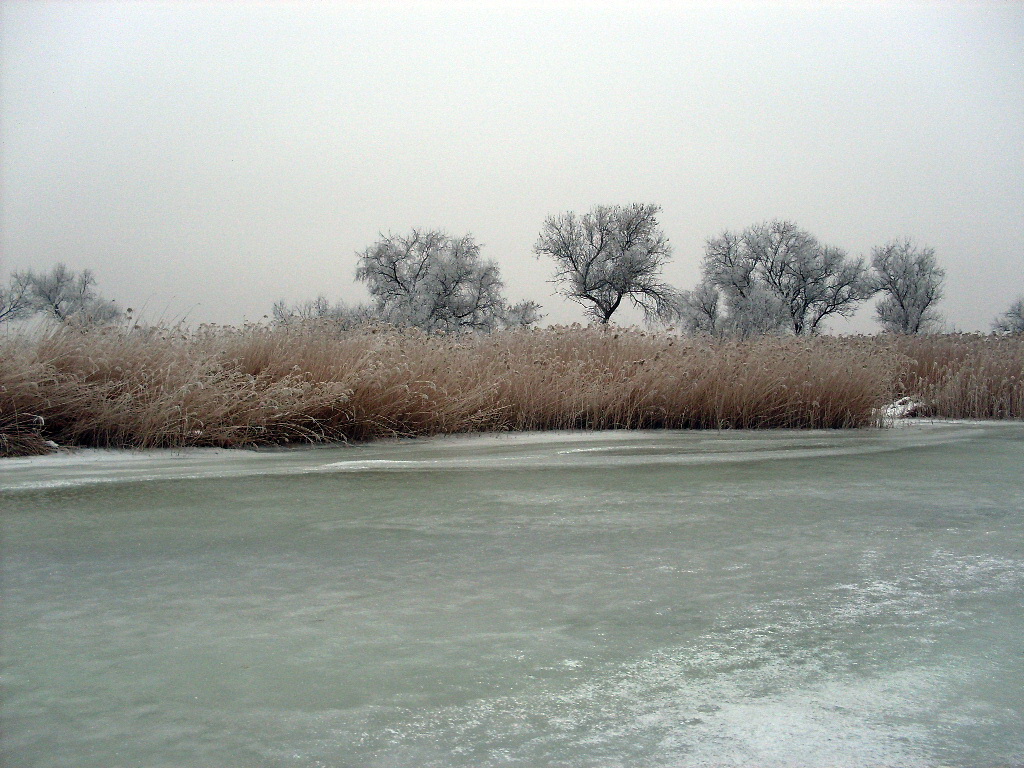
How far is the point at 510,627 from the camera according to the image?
6.88 feet

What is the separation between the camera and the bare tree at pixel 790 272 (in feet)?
170

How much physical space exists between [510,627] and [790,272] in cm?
5421

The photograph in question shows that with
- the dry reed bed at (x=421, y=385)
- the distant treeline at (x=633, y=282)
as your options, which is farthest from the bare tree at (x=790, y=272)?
the dry reed bed at (x=421, y=385)

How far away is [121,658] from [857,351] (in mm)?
12364

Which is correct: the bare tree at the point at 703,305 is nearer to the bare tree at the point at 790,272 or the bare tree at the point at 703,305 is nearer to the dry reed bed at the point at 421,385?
the bare tree at the point at 790,272

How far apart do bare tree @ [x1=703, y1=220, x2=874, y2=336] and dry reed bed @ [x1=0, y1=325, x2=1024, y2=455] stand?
39177 mm

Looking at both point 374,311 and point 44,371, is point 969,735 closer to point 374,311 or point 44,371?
point 44,371

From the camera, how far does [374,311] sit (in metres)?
48.2

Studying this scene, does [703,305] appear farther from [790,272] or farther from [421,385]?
[421,385]

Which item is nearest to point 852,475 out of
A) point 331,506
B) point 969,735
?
point 331,506

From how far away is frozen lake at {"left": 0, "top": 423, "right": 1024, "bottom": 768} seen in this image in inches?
58.8

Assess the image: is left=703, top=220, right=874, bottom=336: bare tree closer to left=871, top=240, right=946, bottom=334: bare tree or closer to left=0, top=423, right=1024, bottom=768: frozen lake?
left=871, top=240, right=946, bottom=334: bare tree

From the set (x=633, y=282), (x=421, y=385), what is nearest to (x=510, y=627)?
(x=421, y=385)

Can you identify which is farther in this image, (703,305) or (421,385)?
(703,305)
